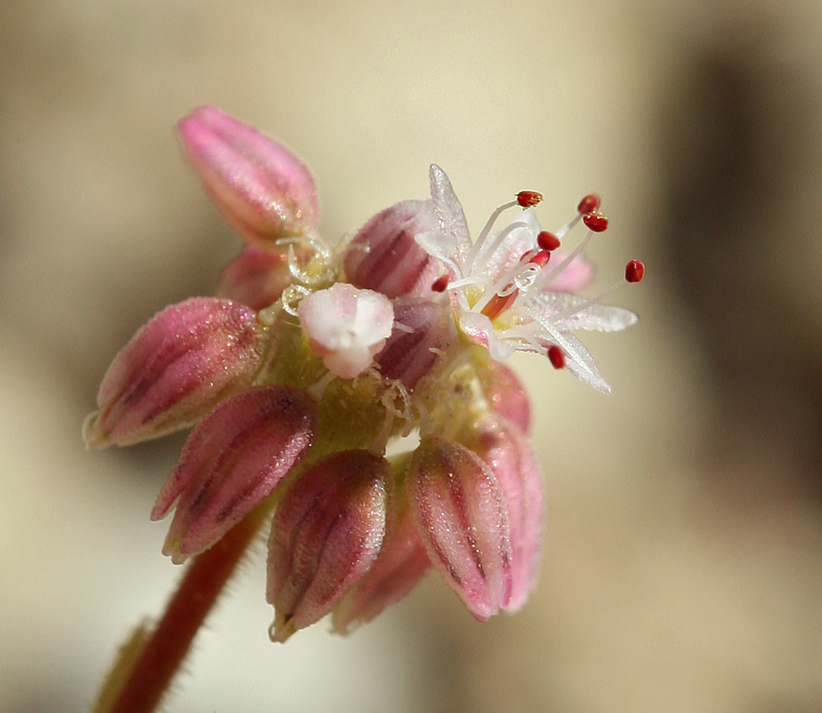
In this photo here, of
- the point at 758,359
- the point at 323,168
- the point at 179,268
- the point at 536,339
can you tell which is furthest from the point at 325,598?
the point at 758,359

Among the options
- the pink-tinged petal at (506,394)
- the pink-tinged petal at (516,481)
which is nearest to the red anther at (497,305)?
the pink-tinged petal at (506,394)

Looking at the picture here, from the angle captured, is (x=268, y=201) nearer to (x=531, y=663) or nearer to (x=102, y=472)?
(x=102, y=472)

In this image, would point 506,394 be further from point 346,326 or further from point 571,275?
point 346,326

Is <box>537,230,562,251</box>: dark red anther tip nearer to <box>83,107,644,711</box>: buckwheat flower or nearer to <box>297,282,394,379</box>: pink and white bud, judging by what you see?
<box>83,107,644,711</box>: buckwheat flower

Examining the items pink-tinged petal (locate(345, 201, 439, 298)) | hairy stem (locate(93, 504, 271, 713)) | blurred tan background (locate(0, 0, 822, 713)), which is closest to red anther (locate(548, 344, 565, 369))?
pink-tinged petal (locate(345, 201, 439, 298))

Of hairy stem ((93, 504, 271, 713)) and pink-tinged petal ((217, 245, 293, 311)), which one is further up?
pink-tinged petal ((217, 245, 293, 311))

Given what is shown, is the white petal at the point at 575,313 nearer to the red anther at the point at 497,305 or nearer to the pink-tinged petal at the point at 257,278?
the red anther at the point at 497,305
